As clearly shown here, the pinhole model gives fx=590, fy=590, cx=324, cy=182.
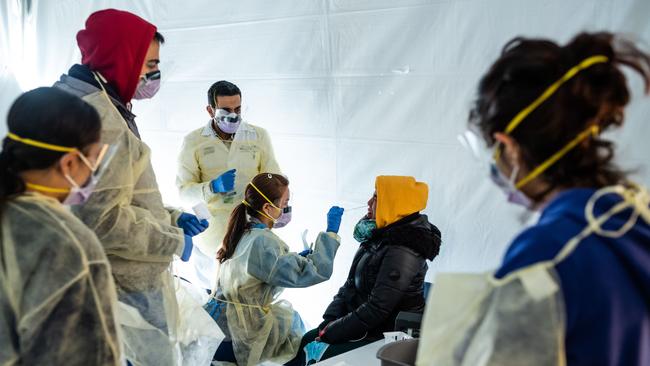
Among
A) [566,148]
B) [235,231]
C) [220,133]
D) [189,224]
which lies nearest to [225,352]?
[235,231]

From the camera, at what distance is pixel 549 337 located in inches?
28.1

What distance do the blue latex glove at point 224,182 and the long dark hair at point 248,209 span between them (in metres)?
0.24

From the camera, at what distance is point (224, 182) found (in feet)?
8.78

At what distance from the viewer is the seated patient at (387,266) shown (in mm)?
2131

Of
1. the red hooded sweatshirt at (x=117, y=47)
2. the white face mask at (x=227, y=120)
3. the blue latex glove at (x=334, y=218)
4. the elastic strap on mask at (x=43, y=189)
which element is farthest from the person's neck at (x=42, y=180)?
the white face mask at (x=227, y=120)

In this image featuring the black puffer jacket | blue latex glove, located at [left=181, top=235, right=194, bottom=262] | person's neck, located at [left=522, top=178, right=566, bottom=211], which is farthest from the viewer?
the black puffer jacket

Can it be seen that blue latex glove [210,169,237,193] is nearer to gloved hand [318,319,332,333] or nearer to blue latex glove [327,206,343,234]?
blue latex glove [327,206,343,234]

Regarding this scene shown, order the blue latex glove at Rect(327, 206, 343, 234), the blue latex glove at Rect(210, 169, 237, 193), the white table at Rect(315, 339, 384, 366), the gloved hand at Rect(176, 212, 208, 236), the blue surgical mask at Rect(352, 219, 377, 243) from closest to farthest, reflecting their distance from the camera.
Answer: the white table at Rect(315, 339, 384, 366) < the gloved hand at Rect(176, 212, 208, 236) < the blue surgical mask at Rect(352, 219, 377, 243) < the blue latex glove at Rect(327, 206, 343, 234) < the blue latex glove at Rect(210, 169, 237, 193)

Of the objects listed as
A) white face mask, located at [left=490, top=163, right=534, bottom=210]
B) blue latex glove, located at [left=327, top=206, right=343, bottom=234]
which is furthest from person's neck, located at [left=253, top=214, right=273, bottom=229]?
white face mask, located at [left=490, top=163, right=534, bottom=210]

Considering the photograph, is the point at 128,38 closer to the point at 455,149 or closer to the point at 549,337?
the point at 455,149

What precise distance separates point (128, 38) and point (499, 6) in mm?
1297

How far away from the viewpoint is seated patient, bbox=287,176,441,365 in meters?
2.13

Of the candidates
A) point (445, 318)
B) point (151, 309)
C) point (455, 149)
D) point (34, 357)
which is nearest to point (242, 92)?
point (455, 149)

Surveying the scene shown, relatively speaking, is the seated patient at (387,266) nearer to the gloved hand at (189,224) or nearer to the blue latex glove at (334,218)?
the blue latex glove at (334,218)
